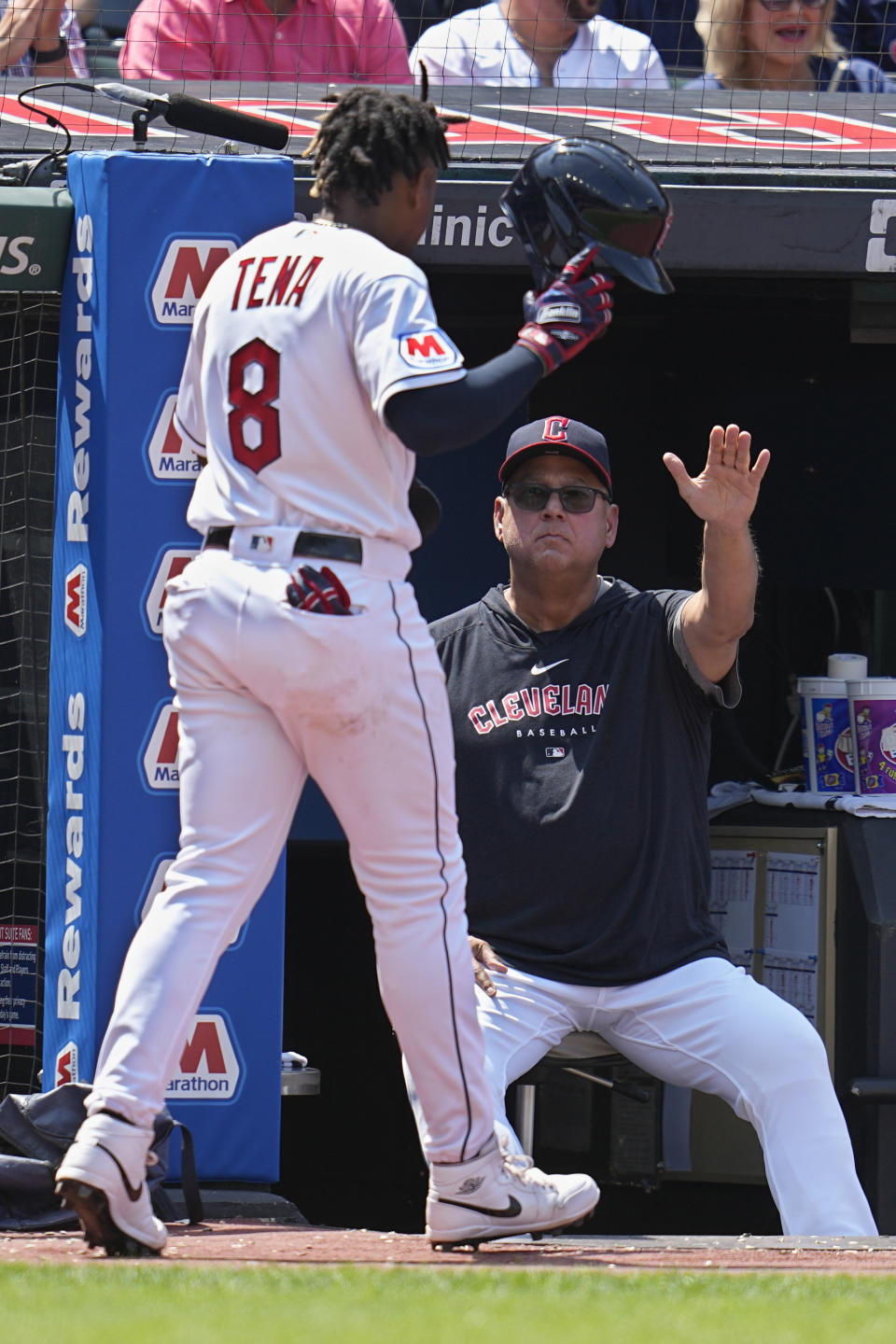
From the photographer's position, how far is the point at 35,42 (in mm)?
5852

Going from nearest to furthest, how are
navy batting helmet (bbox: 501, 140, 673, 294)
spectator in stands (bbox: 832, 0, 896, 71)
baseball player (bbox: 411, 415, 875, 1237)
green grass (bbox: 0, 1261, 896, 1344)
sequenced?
green grass (bbox: 0, 1261, 896, 1344), navy batting helmet (bbox: 501, 140, 673, 294), baseball player (bbox: 411, 415, 875, 1237), spectator in stands (bbox: 832, 0, 896, 71)

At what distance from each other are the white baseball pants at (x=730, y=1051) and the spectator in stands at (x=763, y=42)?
297 centimetres

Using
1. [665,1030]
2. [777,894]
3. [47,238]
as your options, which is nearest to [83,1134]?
[665,1030]

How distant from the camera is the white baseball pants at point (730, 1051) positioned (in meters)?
3.50

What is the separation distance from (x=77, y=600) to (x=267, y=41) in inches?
99.9

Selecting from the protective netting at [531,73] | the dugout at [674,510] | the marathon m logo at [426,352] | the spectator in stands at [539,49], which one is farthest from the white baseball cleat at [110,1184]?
the spectator in stands at [539,49]

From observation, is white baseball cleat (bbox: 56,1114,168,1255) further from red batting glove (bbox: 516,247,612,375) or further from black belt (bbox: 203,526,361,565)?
red batting glove (bbox: 516,247,612,375)

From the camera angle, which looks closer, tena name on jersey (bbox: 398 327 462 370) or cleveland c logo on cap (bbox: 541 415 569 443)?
tena name on jersey (bbox: 398 327 462 370)

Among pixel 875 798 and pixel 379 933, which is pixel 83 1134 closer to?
pixel 379 933

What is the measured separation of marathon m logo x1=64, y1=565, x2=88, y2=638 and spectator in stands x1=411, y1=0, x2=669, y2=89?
2.54 metres

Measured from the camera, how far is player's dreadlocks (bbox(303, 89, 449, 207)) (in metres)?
2.89

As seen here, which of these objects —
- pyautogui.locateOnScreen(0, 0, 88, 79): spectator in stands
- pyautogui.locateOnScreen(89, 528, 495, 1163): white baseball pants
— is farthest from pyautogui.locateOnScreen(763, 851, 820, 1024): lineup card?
pyautogui.locateOnScreen(0, 0, 88, 79): spectator in stands

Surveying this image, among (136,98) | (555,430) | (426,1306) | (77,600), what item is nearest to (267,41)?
(136,98)

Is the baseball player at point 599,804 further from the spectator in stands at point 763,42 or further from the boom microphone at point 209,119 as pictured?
the spectator in stands at point 763,42
